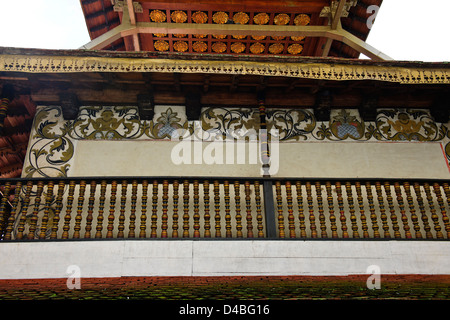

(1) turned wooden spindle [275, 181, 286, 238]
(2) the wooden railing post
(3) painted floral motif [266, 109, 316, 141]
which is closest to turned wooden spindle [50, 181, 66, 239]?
(2) the wooden railing post

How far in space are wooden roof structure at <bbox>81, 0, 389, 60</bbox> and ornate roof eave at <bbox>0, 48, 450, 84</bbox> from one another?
1.08m

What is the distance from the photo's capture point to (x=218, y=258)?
360 cm

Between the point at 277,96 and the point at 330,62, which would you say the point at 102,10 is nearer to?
the point at 277,96

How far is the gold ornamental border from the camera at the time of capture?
408 centimetres

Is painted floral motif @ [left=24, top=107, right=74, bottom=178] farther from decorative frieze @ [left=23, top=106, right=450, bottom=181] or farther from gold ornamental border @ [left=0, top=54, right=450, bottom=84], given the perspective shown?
gold ornamental border @ [left=0, top=54, right=450, bottom=84]

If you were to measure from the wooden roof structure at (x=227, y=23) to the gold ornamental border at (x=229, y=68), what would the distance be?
1099mm

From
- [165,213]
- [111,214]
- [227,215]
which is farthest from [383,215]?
[111,214]

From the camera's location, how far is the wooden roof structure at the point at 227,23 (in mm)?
5527

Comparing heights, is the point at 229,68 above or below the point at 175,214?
above

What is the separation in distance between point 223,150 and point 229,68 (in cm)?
107

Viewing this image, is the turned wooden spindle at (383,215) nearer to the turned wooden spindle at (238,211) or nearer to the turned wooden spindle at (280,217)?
the turned wooden spindle at (280,217)

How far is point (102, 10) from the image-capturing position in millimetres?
5652

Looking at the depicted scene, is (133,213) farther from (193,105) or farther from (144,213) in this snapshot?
(193,105)

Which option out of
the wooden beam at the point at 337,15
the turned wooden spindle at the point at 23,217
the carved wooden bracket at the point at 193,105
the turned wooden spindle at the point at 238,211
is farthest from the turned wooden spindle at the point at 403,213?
the turned wooden spindle at the point at 23,217
